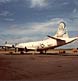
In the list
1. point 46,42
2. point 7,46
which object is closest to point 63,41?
point 46,42

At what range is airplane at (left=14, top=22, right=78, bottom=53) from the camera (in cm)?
6821

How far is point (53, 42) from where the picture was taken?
236 ft

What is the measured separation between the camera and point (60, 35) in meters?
71.5

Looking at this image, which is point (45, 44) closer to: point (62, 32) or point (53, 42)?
point (53, 42)

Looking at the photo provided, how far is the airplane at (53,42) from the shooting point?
224 feet

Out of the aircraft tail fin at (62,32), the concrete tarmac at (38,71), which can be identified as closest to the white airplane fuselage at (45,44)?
the aircraft tail fin at (62,32)

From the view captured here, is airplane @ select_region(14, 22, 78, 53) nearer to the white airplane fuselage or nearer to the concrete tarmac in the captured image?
the white airplane fuselage

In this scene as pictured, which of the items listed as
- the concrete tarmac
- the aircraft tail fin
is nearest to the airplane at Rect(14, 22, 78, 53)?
the aircraft tail fin

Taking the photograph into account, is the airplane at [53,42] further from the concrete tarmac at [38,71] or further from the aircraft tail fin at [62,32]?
the concrete tarmac at [38,71]

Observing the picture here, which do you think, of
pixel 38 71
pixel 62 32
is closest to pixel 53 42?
pixel 62 32

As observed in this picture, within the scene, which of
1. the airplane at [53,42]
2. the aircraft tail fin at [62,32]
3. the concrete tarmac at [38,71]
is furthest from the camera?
the aircraft tail fin at [62,32]

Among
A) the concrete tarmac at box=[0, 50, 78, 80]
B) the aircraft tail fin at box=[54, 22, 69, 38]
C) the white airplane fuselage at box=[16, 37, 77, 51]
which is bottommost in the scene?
the concrete tarmac at box=[0, 50, 78, 80]

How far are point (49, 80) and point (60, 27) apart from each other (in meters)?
59.4

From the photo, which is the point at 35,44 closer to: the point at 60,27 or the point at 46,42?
the point at 46,42
